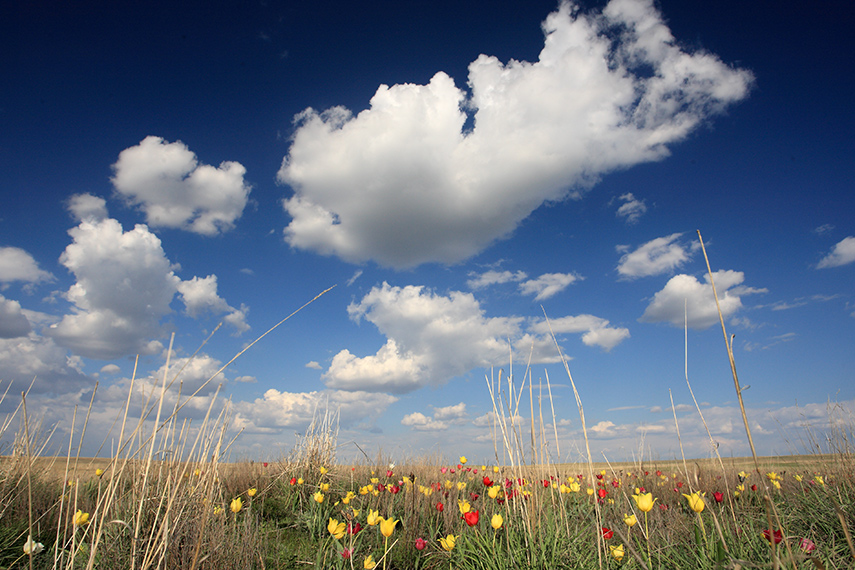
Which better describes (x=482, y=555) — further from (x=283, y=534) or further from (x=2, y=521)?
(x=2, y=521)

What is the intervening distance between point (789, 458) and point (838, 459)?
1.25m

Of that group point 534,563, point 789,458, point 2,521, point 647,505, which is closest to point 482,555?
point 534,563

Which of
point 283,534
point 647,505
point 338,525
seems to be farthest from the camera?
point 283,534

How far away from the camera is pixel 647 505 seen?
2.36 meters

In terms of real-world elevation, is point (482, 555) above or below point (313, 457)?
below

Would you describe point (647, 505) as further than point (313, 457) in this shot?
No

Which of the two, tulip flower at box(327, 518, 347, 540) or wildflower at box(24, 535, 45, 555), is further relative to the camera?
tulip flower at box(327, 518, 347, 540)

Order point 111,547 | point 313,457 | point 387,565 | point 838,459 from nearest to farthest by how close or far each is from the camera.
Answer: point 111,547 < point 387,565 < point 838,459 < point 313,457

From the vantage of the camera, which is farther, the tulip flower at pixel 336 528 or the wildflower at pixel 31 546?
the tulip flower at pixel 336 528

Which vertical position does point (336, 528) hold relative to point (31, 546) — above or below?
below

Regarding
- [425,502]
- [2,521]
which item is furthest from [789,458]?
[2,521]

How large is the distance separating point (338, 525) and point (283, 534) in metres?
1.98

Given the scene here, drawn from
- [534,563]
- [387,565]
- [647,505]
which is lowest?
[387,565]

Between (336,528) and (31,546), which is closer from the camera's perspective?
(31,546)
